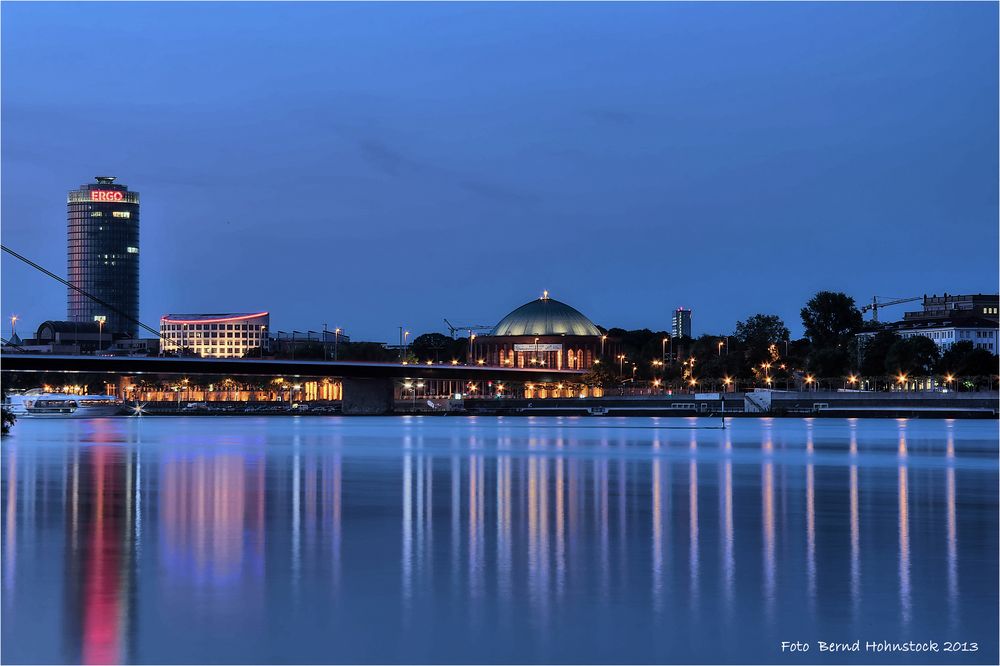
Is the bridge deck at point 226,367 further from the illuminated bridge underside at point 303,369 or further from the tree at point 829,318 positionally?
the tree at point 829,318

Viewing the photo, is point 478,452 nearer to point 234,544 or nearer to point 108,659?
point 234,544

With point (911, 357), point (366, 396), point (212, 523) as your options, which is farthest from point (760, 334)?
point (212, 523)

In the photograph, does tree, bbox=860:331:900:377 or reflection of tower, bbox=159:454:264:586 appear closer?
reflection of tower, bbox=159:454:264:586

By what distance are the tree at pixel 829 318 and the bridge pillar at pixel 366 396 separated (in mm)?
64664

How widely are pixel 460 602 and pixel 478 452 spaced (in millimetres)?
42012

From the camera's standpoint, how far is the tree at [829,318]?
192750 millimetres

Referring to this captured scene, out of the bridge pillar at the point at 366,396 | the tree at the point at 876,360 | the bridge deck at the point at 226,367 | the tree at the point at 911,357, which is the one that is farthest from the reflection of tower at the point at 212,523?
the tree at the point at 876,360

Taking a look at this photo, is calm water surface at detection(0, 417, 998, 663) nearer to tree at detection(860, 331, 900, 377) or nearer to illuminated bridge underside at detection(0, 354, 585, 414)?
illuminated bridge underside at detection(0, 354, 585, 414)

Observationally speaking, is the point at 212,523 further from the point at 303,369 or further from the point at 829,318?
the point at 829,318

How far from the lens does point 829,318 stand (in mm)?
193500

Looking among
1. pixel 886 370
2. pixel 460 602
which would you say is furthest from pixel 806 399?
pixel 460 602

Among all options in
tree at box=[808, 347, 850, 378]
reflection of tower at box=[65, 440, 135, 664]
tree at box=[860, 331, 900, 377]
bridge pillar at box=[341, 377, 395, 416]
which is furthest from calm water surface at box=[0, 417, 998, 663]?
tree at box=[808, 347, 850, 378]

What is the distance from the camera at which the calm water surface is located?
48.4ft

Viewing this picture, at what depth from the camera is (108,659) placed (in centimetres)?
1382
